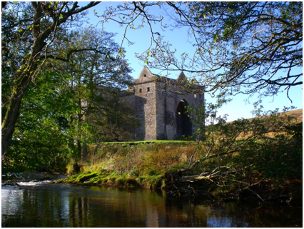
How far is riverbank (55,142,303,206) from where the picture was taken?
1005cm

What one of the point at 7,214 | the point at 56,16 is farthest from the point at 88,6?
the point at 7,214

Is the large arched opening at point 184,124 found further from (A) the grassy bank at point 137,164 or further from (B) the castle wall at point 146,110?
(A) the grassy bank at point 137,164

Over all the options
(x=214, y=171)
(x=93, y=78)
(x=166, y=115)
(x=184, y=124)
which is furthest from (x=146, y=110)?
(x=214, y=171)

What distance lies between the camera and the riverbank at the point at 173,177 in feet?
33.0

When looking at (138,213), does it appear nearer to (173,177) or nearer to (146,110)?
(173,177)

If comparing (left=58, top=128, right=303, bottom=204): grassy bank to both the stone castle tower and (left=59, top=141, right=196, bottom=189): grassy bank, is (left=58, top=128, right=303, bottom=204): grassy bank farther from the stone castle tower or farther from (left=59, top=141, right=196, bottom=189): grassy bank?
the stone castle tower

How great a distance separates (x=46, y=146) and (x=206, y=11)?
7.60 meters

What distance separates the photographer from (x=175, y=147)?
15984 millimetres

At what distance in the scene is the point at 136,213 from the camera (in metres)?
8.52

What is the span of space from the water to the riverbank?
76 cm

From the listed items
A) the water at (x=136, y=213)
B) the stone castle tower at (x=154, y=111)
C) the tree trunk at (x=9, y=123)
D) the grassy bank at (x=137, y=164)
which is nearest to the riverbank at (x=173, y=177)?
the grassy bank at (x=137, y=164)

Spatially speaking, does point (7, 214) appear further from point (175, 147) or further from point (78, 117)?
point (78, 117)

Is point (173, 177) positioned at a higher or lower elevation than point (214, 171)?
lower

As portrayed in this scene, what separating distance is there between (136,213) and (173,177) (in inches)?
183
